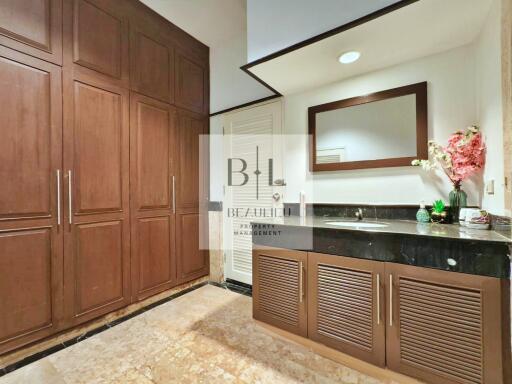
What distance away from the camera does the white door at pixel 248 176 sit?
8.03 feet

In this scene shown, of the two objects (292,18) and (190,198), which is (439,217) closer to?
(292,18)

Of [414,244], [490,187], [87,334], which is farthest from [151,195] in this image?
[490,187]

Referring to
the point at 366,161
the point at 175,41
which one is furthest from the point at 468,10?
the point at 175,41

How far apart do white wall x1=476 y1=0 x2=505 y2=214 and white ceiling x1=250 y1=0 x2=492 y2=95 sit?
0.09 m

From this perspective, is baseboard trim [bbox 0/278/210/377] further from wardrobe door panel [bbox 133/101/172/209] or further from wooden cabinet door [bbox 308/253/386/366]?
wooden cabinet door [bbox 308/253/386/366]

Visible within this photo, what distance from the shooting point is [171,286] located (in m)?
2.51

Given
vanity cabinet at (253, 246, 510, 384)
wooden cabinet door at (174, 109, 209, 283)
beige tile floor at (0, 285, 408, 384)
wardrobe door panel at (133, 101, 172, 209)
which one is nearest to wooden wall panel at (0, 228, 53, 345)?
beige tile floor at (0, 285, 408, 384)

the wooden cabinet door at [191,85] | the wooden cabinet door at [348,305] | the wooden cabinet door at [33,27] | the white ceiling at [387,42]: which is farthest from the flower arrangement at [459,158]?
the wooden cabinet door at [33,27]

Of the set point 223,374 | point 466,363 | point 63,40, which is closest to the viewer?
point 466,363

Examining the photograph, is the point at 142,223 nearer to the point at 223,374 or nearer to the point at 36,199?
the point at 36,199

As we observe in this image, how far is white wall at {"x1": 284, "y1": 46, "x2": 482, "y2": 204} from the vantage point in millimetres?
1607

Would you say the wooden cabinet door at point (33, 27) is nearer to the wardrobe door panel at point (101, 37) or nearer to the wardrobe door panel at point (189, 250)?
the wardrobe door panel at point (101, 37)

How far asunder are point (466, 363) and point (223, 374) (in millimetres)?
1248

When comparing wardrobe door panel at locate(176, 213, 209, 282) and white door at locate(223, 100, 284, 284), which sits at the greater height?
white door at locate(223, 100, 284, 284)
